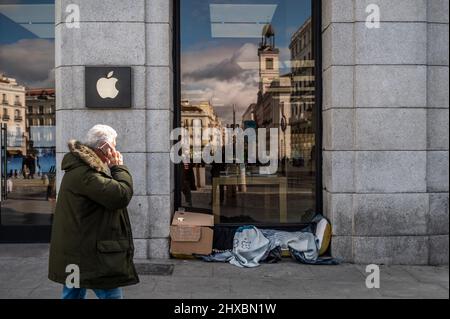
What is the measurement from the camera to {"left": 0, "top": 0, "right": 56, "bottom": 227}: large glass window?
9.43 meters

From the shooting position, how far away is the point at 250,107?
954cm

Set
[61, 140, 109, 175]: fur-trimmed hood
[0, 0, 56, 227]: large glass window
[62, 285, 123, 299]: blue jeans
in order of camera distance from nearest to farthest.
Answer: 1. [61, 140, 109, 175]: fur-trimmed hood
2. [62, 285, 123, 299]: blue jeans
3. [0, 0, 56, 227]: large glass window

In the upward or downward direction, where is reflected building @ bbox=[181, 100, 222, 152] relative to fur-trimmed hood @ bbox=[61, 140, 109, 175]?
upward

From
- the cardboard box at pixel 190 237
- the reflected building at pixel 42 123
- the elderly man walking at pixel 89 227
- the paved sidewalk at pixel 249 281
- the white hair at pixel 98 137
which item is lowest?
the paved sidewalk at pixel 249 281

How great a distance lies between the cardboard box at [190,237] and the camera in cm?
806

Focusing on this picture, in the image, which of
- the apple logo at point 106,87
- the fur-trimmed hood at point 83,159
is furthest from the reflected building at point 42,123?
the fur-trimmed hood at point 83,159

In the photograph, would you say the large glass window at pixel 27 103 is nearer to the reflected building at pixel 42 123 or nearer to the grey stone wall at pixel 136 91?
the reflected building at pixel 42 123

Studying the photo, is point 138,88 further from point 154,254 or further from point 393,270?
point 393,270

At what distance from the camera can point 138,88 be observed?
802 cm

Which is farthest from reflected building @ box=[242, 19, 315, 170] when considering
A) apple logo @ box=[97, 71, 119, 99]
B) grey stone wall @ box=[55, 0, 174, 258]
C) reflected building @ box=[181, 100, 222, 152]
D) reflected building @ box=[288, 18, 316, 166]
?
apple logo @ box=[97, 71, 119, 99]

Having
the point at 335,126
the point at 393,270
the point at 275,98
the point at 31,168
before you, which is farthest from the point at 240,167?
the point at 31,168

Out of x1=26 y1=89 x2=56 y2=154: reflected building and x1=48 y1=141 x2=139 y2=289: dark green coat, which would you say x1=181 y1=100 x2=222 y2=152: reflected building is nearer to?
x1=26 y1=89 x2=56 y2=154: reflected building

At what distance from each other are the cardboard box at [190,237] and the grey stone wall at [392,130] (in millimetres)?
1939

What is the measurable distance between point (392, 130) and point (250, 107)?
103 inches
